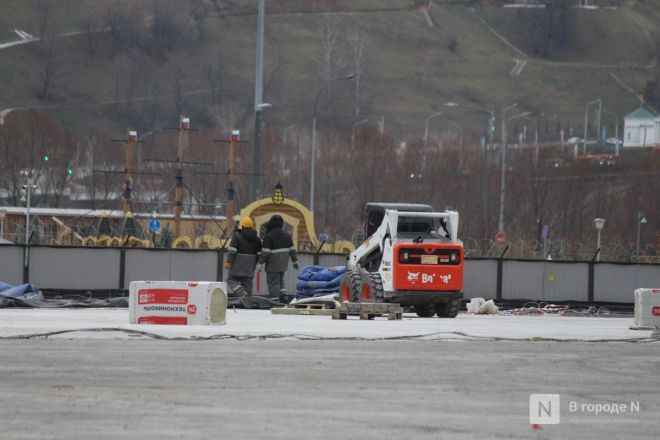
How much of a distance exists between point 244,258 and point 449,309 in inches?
A: 182

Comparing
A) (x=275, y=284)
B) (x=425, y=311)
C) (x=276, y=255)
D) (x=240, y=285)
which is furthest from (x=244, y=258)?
(x=425, y=311)

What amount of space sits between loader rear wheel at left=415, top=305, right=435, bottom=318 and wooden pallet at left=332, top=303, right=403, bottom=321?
11.8ft

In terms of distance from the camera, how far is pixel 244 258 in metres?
32.9

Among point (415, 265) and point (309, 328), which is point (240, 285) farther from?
point (309, 328)

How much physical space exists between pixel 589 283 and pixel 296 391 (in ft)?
89.2

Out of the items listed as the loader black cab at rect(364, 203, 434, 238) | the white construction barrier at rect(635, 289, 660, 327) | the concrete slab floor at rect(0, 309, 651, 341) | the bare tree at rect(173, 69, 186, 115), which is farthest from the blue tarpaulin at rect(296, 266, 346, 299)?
the bare tree at rect(173, 69, 186, 115)

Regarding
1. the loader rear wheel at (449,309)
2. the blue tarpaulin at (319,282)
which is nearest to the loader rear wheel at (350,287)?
the loader rear wheel at (449,309)

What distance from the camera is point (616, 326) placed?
27406 millimetres

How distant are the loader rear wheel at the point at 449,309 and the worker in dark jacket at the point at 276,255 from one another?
3558 mm

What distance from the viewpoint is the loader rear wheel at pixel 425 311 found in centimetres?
3158

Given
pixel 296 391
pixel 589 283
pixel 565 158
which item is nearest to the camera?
pixel 296 391

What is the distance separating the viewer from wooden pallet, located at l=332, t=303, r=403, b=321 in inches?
1084

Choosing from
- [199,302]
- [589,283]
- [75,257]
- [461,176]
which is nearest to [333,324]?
[199,302]

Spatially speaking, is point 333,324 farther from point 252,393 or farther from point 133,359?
point 252,393
